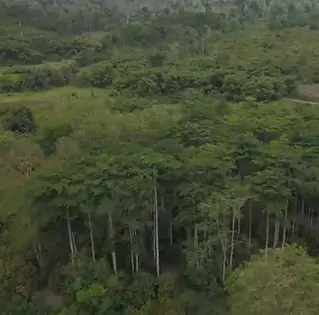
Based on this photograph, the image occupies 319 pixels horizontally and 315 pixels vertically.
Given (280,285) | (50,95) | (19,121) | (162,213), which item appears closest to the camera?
(280,285)

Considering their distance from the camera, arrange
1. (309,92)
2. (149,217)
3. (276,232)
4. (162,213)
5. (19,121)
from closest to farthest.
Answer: (276,232), (149,217), (162,213), (19,121), (309,92)

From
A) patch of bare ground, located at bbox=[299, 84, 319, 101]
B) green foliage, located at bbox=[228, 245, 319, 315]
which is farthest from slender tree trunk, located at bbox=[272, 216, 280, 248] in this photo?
patch of bare ground, located at bbox=[299, 84, 319, 101]

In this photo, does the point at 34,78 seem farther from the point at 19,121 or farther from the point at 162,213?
the point at 162,213

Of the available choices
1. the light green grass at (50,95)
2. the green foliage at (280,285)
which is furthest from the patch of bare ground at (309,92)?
the green foliage at (280,285)

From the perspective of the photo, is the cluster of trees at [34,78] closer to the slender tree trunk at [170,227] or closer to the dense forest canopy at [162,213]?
the dense forest canopy at [162,213]

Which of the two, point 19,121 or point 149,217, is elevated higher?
point 19,121

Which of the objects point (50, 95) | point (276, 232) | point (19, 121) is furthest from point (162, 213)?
point (50, 95)

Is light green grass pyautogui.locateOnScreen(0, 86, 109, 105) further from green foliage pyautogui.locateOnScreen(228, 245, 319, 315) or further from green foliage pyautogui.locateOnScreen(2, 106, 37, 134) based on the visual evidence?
green foliage pyautogui.locateOnScreen(228, 245, 319, 315)

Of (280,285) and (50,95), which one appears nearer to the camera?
(280,285)

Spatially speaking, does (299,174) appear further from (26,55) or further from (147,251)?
(26,55)

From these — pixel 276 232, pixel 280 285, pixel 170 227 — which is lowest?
pixel 170 227

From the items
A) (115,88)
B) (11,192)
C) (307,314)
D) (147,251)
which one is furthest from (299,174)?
(115,88)
